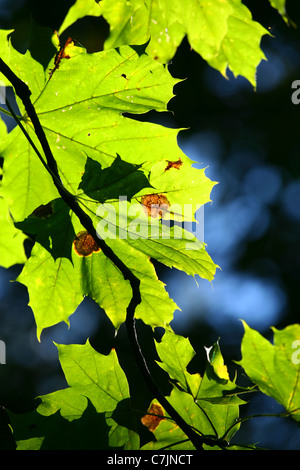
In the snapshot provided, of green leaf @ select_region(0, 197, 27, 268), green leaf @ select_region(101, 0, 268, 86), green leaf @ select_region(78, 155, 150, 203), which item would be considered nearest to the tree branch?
green leaf @ select_region(78, 155, 150, 203)

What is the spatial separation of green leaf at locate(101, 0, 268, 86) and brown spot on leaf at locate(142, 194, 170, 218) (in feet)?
1.23

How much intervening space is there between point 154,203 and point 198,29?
42cm

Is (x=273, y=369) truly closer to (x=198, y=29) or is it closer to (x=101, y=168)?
(x=101, y=168)

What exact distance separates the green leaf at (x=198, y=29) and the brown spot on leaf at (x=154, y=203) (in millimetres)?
374

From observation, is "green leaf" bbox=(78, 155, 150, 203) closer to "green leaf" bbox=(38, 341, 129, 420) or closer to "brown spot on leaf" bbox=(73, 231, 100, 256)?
"brown spot on leaf" bbox=(73, 231, 100, 256)


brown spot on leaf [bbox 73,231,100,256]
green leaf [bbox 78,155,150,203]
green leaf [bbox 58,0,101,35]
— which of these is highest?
green leaf [bbox 58,0,101,35]

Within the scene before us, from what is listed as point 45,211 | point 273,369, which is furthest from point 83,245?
point 273,369

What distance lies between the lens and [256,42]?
1.13 m

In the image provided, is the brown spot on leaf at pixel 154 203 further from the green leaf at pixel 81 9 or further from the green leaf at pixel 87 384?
the green leaf at pixel 81 9

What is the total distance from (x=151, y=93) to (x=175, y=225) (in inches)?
13.0

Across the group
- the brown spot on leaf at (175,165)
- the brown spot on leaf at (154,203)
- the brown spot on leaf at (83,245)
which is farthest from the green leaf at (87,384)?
the brown spot on leaf at (175,165)

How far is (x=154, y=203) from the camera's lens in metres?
1.05

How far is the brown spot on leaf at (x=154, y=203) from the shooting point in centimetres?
105

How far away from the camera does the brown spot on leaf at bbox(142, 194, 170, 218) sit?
1.05 m
